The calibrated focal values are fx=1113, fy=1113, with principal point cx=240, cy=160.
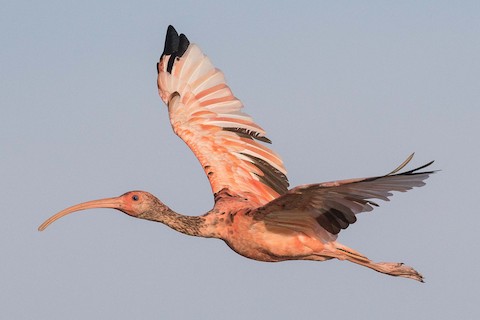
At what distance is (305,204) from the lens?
63.2 feet

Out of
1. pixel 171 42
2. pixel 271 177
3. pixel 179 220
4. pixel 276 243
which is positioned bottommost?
pixel 276 243

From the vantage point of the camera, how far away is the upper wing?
23625 mm

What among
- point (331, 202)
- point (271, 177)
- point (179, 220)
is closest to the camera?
point (331, 202)

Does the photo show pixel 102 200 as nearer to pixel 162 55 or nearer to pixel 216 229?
pixel 216 229

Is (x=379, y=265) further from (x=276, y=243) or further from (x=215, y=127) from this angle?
(x=215, y=127)

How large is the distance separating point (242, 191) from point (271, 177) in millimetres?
1075

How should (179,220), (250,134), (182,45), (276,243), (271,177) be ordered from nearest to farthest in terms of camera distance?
(276,243)
(179,220)
(271,177)
(250,134)
(182,45)

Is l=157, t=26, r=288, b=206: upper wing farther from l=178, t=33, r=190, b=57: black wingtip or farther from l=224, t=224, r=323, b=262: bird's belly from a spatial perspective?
l=224, t=224, r=323, b=262: bird's belly

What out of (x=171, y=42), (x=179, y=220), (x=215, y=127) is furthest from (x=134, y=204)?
(x=171, y=42)

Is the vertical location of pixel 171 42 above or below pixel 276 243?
above

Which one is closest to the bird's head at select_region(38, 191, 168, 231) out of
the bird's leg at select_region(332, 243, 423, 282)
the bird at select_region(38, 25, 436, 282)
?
the bird at select_region(38, 25, 436, 282)

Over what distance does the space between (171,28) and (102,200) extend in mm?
7142

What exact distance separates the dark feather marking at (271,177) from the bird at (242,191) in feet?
0.07

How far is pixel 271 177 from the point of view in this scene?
2397 cm
